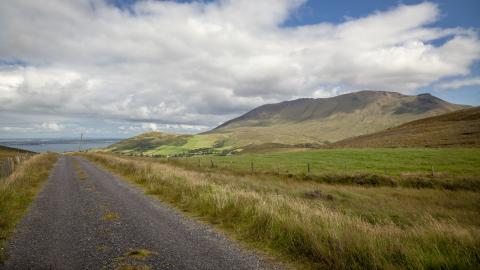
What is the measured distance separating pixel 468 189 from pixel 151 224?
27630 millimetres

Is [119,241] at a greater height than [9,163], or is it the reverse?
[9,163]

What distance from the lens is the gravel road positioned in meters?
7.18

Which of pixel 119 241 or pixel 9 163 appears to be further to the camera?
pixel 9 163

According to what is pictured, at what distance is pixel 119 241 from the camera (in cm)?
883

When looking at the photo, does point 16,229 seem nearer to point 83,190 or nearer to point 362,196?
point 83,190

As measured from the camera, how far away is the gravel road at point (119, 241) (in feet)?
23.6

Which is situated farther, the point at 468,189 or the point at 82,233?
the point at 468,189

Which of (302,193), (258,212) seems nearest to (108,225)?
(258,212)

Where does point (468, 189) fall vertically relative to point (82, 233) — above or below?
below

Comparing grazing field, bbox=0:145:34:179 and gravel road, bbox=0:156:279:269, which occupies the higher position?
grazing field, bbox=0:145:34:179

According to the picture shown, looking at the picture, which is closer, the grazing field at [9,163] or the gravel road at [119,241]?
the gravel road at [119,241]

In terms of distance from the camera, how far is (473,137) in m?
61.0

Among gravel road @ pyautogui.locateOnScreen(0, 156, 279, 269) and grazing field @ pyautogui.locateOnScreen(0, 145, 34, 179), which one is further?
grazing field @ pyautogui.locateOnScreen(0, 145, 34, 179)

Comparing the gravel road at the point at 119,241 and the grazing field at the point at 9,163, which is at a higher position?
the grazing field at the point at 9,163
